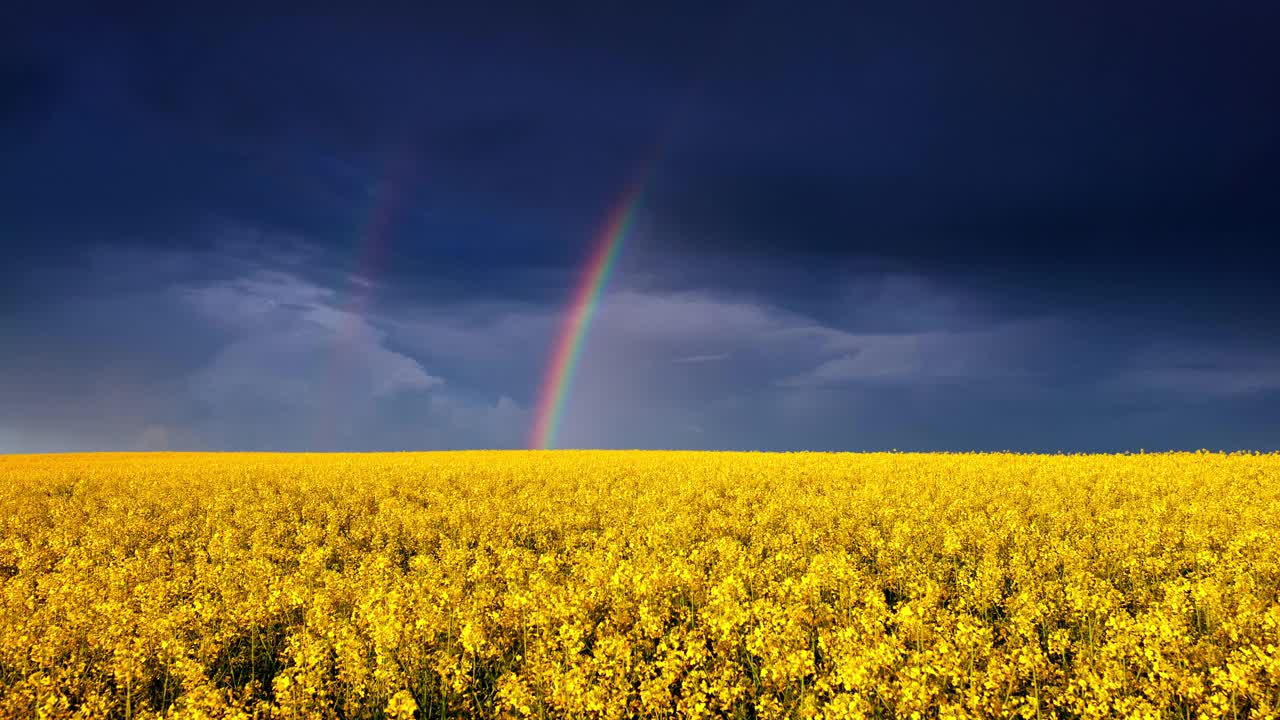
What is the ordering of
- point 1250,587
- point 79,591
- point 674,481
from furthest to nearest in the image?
point 674,481, point 79,591, point 1250,587

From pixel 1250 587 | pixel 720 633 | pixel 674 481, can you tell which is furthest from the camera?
pixel 674 481

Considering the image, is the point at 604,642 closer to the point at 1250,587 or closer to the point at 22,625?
the point at 22,625

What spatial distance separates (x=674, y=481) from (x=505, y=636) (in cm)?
2112

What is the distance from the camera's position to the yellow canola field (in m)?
7.89

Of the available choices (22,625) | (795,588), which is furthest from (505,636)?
(22,625)

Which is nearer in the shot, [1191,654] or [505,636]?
[1191,654]

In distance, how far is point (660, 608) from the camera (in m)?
10.8

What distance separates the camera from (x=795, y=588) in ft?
35.6

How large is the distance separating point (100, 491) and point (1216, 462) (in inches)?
2012

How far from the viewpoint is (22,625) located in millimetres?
11000

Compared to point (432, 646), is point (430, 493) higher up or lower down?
higher up

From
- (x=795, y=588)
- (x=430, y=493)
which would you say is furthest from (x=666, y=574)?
(x=430, y=493)

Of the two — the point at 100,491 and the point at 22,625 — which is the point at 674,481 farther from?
the point at 100,491

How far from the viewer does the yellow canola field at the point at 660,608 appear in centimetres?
789
